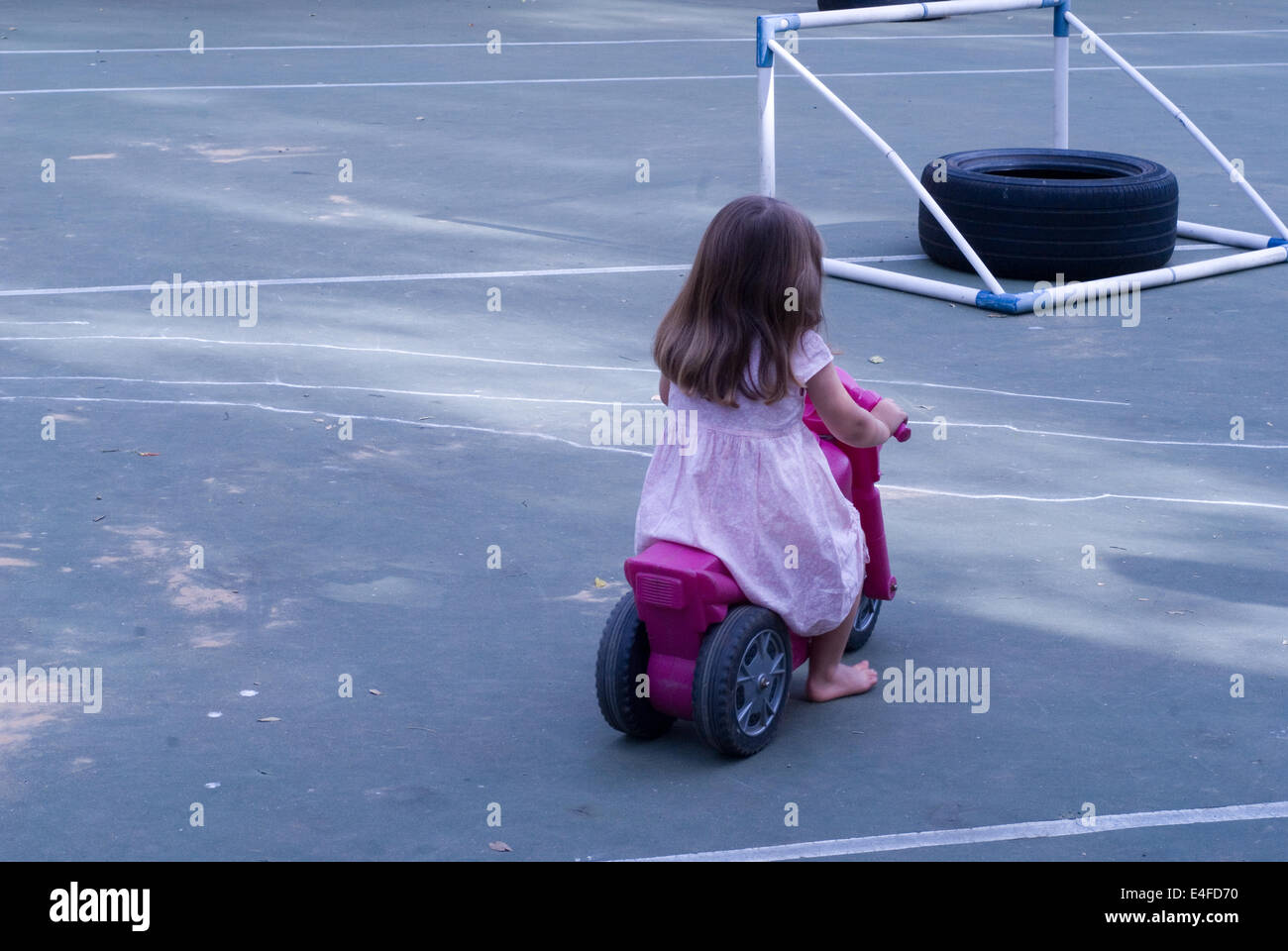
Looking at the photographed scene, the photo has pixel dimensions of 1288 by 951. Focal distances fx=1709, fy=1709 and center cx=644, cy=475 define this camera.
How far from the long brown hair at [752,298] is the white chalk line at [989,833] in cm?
110

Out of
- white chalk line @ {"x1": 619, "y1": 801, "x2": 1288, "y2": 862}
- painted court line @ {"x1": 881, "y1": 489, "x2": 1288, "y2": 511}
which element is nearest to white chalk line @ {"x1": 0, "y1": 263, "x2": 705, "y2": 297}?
painted court line @ {"x1": 881, "y1": 489, "x2": 1288, "y2": 511}

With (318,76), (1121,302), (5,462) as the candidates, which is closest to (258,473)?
(5,462)

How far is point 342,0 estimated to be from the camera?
77.5 ft

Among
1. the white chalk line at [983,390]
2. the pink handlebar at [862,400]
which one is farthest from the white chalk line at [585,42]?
the pink handlebar at [862,400]

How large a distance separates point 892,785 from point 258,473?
122 inches

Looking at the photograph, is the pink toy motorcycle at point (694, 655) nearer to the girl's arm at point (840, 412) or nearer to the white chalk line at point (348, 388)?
the girl's arm at point (840, 412)

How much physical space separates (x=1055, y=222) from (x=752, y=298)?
212 inches

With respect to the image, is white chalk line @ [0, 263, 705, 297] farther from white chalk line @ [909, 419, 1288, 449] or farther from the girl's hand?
the girl's hand

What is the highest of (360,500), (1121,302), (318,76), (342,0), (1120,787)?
(342,0)

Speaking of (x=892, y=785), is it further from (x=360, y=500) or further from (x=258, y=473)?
(x=258, y=473)

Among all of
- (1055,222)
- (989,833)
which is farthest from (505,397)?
(989,833)

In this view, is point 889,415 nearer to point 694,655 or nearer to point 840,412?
point 840,412

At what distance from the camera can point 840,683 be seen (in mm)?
4734

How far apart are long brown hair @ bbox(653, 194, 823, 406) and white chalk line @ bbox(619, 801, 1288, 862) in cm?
110
